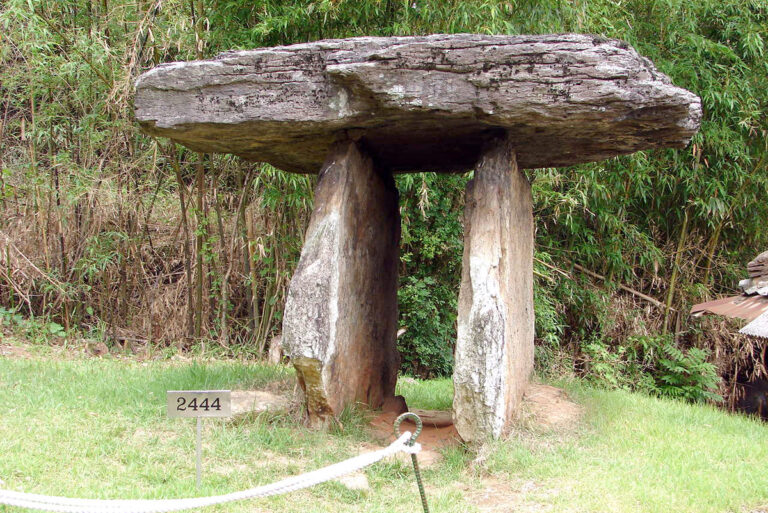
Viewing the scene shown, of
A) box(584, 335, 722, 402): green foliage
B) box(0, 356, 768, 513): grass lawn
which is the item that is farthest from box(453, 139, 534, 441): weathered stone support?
box(584, 335, 722, 402): green foliage

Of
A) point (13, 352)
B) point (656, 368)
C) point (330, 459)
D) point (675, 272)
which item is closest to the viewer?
point (330, 459)

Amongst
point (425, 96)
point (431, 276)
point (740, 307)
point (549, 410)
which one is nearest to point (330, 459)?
point (549, 410)

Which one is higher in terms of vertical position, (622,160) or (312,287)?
(622,160)

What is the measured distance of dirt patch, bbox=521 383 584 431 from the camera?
15.9 feet

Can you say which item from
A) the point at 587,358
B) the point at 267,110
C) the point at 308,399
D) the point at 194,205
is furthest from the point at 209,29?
the point at 587,358

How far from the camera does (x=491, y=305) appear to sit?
4.53 meters

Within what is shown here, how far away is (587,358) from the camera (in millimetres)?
8422

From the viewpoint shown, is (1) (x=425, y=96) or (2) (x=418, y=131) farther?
(2) (x=418, y=131)

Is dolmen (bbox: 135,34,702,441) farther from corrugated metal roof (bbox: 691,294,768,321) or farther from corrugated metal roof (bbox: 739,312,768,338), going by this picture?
corrugated metal roof (bbox: 691,294,768,321)

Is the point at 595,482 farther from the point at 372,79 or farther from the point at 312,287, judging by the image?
the point at 372,79

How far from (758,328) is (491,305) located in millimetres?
3229

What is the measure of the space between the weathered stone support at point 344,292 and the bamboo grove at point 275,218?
194 cm

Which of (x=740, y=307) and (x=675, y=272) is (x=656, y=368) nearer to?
Answer: (x=675, y=272)

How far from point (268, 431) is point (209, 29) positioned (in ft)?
14.3
